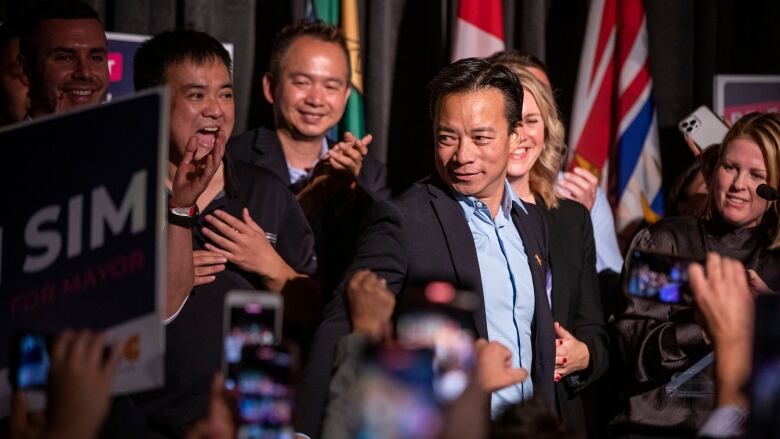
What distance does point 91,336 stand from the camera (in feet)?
5.09

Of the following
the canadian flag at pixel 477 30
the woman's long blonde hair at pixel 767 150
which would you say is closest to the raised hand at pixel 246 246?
the woman's long blonde hair at pixel 767 150

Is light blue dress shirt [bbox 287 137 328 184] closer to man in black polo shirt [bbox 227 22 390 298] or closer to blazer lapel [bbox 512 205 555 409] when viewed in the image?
man in black polo shirt [bbox 227 22 390 298]

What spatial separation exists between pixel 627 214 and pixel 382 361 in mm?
2392

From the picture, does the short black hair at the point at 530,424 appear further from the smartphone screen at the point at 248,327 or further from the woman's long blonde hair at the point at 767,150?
the woman's long blonde hair at the point at 767,150

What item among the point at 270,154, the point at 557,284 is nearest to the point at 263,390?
the point at 557,284

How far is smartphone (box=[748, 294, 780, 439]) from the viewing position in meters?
1.38

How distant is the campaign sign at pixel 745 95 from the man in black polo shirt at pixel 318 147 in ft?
4.11

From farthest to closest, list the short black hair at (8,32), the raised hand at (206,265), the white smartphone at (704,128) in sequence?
the white smartphone at (704,128) → the short black hair at (8,32) → the raised hand at (206,265)

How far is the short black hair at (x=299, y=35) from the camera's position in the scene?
10.8 ft

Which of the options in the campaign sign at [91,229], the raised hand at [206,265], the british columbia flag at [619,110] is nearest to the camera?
the campaign sign at [91,229]

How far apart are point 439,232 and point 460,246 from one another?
57mm

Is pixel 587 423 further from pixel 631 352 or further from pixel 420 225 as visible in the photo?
pixel 420 225

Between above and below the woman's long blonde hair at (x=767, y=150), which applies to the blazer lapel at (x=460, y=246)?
below

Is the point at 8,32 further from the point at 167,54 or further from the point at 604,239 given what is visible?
the point at 604,239
